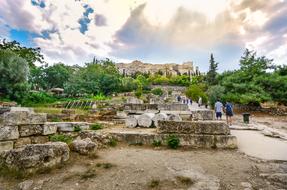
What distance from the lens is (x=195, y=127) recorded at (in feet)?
19.8

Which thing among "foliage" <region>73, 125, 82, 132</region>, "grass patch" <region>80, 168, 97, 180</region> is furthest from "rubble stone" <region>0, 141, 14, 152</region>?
"foliage" <region>73, 125, 82, 132</region>

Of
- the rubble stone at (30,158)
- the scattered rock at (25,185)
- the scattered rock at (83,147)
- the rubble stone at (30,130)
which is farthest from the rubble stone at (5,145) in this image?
the scattered rock at (25,185)

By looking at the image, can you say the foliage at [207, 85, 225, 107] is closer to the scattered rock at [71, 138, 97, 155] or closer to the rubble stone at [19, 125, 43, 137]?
the scattered rock at [71, 138, 97, 155]

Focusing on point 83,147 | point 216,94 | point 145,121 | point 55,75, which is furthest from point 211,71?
point 83,147

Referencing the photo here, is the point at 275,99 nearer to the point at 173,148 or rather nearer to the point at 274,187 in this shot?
the point at 173,148

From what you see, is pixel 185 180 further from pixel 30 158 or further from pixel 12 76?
pixel 12 76

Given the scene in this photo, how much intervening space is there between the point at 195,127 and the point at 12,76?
26100 millimetres

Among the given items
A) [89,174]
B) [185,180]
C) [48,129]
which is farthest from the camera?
[48,129]

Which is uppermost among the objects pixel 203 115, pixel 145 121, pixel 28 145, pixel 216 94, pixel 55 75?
pixel 55 75

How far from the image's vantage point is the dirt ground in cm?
Result: 321

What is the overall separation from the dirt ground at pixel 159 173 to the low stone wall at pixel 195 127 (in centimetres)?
98

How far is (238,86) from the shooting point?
23.5 meters

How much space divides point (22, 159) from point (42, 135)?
1.95m

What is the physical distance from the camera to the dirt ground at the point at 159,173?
321 centimetres
